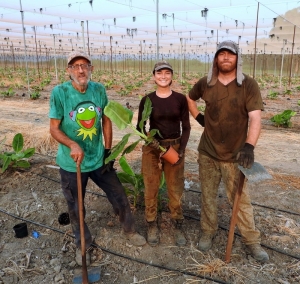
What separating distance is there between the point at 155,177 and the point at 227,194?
2.27ft

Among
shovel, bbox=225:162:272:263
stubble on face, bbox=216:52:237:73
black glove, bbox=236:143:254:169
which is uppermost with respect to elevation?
stubble on face, bbox=216:52:237:73

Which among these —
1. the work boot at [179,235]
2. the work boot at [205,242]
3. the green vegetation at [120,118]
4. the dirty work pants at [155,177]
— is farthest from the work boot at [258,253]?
the green vegetation at [120,118]

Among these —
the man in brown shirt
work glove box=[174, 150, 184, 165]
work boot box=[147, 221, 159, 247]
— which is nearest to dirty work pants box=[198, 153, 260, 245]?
the man in brown shirt

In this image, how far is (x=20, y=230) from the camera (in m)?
3.23

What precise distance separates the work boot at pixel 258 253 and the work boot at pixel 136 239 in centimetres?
103

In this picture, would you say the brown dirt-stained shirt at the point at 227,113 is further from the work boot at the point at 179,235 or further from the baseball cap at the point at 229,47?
the work boot at the point at 179,235

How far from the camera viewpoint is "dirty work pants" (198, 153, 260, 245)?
2.77 meters

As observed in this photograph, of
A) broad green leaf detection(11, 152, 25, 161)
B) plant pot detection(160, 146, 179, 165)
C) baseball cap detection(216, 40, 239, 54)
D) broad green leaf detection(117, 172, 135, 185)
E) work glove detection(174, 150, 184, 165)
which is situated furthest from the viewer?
broad green leaf detection(11, 152, 25, 161)

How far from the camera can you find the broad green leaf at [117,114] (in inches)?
104

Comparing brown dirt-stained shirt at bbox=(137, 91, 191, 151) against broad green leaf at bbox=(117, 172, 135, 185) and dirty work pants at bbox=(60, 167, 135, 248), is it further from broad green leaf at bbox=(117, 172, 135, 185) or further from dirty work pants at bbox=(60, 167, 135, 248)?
broad green leaf at bbox=(117, 172, 135, 185)

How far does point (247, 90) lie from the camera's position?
2.53 metres

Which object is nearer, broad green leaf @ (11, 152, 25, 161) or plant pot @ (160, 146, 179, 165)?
plant pot @ (160, 146, 179, 165)

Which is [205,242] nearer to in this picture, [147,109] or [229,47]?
[147,109]

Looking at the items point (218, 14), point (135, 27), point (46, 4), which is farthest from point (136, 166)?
point (135, 27)
